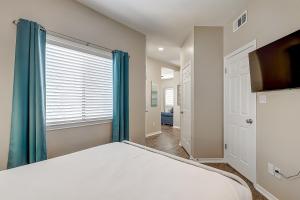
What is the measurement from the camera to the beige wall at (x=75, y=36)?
1.80 m

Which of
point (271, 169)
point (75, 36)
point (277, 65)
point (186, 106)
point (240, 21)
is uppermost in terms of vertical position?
point (240, 21)

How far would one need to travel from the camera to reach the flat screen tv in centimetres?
161

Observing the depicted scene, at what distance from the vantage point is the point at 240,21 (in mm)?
2738

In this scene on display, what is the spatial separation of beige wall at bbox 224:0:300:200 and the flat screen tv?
14cm

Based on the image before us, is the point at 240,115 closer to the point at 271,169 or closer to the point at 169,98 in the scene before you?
the point at 271,169

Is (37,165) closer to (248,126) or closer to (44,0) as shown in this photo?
(44,0)

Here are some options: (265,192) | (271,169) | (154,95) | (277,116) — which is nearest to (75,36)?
(277,116)

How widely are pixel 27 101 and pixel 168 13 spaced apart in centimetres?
244

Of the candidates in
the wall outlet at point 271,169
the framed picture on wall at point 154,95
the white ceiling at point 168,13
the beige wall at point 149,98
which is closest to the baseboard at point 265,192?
the wall outlet at point 271,169

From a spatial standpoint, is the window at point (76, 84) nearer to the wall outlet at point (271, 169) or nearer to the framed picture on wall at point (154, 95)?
the wall outlet at point (271, 169)

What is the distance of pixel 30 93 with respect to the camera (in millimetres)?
1854

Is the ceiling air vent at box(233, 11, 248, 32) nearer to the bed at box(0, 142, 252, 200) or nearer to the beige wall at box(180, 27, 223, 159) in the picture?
the beige wall at box(180, 27, 223, 159)

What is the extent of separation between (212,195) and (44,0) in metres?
2.75

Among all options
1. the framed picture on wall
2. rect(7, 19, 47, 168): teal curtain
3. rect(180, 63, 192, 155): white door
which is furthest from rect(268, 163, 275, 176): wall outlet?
the framed picture on wall
